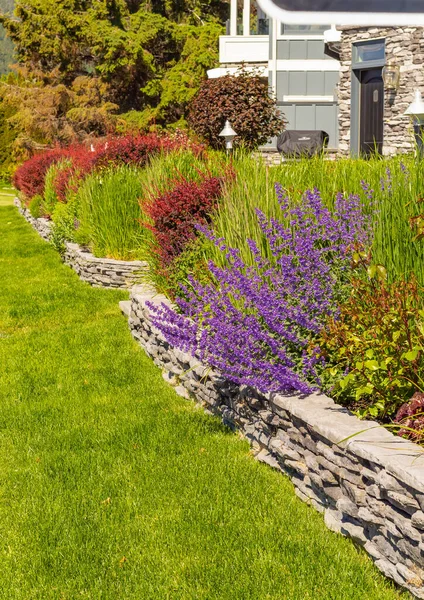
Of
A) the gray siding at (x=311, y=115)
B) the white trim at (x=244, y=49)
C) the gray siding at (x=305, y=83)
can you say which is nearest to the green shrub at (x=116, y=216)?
the gray siding at (x=311, y=115)

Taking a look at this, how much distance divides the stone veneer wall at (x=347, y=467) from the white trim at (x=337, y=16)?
2489mm

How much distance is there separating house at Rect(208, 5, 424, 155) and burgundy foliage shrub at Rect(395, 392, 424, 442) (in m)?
10.5

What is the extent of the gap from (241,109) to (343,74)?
11.3ft

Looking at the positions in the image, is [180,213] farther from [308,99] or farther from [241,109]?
[308,99]

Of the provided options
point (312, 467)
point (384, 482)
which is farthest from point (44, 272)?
point (384, 482)

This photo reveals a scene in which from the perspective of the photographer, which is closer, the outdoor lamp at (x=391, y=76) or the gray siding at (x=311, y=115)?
the outdoor lamp at (x=391, y=76)

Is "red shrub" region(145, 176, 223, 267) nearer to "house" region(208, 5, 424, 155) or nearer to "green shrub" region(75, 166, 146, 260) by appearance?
"green shrub" region(75, 166, 146, 260)

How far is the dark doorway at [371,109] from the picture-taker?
21.0 m

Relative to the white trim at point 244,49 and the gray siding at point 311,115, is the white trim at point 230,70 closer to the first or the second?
the white trim at point 244,49

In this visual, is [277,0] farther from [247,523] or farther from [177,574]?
[247,523]

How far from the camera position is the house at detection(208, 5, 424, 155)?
19.6 meters

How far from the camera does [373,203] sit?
18.0ft

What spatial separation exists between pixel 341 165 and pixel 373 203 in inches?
81.2

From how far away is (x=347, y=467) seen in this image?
3885mm
